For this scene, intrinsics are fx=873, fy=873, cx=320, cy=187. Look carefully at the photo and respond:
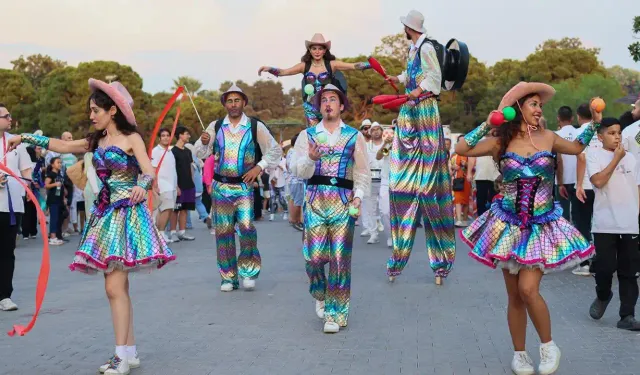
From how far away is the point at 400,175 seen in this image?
33.7ft

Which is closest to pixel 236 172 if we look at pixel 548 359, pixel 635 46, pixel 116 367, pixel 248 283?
pixel 248 283

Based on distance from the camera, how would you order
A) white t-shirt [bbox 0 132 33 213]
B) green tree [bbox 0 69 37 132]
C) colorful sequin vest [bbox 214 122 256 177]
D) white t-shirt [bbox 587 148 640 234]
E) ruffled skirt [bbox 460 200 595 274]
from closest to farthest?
ruffled skirt [bbox 460 200 595 274] → white t-shirt [bbox 587 148 640 234] → white t-shirt [bbox 0 132 33 213] → colorful sequin vest [bbox 214 122 256 177] → green tree [bbox 0 69 37 132]

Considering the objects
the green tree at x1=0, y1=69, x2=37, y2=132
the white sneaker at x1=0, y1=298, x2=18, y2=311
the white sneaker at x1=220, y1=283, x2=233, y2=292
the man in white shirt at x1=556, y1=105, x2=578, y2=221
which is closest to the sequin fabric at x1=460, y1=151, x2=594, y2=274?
the white sneaker at x1=220, y1=283, x2=233, y2=292

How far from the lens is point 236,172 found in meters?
9.59

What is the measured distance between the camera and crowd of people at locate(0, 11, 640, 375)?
19.5 feet

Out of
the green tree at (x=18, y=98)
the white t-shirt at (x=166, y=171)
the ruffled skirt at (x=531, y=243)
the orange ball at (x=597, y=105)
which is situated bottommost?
the ruffled skirt at (x=531, y=243)

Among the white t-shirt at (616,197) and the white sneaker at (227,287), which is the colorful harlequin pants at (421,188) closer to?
the white sneaker at (227,287)

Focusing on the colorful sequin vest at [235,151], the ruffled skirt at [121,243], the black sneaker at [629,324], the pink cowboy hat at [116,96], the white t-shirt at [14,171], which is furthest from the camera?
the colorful sequin vest at [235,151]

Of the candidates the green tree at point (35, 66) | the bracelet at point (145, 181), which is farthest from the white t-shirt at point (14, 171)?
the green tree at point (35, 66)

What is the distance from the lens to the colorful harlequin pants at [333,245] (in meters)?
7.54

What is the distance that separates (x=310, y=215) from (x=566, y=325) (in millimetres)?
2418

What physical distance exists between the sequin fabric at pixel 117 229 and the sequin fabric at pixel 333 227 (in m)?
1.72

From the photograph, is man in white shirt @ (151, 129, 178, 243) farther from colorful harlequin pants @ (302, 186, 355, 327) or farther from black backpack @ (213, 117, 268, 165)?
colorful harlequin pants @ (302, 186, 355, 327)

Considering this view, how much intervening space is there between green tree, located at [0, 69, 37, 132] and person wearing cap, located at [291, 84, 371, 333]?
206 ft
